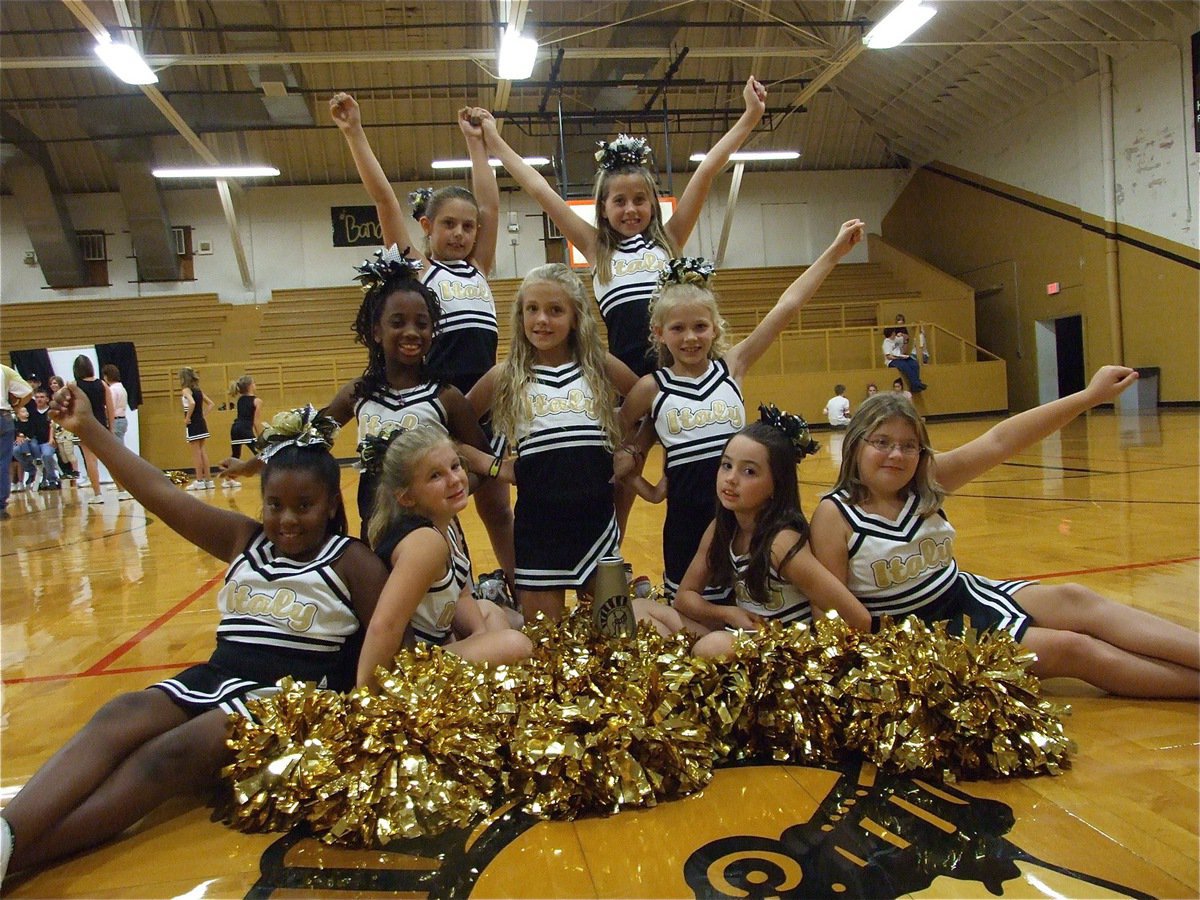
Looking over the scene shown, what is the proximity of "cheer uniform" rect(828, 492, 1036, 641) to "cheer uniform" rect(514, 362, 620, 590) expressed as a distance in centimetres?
70

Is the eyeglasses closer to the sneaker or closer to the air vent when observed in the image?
the sneaker

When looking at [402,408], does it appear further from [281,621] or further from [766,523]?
[766,523]

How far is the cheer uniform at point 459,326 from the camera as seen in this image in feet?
9.04

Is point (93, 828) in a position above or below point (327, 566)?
below

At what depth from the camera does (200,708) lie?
172 centimetres

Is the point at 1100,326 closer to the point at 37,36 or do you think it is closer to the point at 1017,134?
the point at 1017,134

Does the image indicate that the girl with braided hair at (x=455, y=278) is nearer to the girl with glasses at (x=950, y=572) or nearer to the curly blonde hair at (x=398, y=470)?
the curly blonde hair at (x=398, y=470)

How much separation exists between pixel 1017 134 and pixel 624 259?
47.0ft

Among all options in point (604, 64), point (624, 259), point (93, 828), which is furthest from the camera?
point (604, 64)

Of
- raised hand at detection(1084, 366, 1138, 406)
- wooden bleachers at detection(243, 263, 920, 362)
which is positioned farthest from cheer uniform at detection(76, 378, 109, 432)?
raised hand at detection(1084, 366, 1138, 406)

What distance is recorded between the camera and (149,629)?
319 cm

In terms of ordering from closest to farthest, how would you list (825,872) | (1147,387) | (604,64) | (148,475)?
1. (825,872)
2. (148,475)
3. (1147,387)
4. (604,64)

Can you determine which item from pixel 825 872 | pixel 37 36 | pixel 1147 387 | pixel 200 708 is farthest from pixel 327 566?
pixel 37 36

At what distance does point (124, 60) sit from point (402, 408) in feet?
28.0
